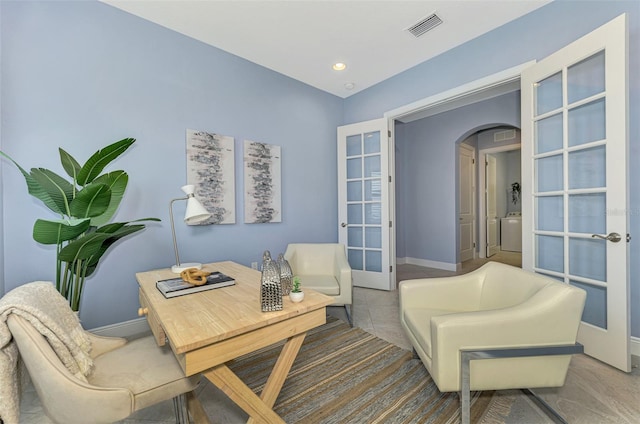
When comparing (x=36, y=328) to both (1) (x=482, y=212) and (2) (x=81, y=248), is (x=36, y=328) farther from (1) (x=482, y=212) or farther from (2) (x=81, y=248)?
(1) (x=482, y=212)

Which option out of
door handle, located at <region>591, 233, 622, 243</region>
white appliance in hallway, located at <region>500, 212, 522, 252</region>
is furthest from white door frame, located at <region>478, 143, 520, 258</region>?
door handle, located at <region>591, 233, 622, 243</region>

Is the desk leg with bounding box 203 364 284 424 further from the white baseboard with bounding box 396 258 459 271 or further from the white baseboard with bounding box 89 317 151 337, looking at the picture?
the white baseboard with bounding box 396 258 459 271

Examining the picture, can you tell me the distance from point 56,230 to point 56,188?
32 cm

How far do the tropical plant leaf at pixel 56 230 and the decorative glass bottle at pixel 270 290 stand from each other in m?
1.16

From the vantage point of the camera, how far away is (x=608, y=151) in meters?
1.80

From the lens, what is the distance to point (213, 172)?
2857 millimetres

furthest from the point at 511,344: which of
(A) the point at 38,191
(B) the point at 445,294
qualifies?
(A) the point at 38,191

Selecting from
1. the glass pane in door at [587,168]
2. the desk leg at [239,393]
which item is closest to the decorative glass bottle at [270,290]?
the desk leg at [239,393]

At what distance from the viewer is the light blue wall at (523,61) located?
76.0 inches

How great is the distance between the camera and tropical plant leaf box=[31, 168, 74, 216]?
164cm

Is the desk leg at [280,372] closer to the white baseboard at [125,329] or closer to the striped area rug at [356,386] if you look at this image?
the striped area rug at [356,386]

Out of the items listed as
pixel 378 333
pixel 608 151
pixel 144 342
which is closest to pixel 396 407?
pixel 378 333

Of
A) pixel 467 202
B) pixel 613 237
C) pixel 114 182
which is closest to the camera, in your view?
pixel 613 237

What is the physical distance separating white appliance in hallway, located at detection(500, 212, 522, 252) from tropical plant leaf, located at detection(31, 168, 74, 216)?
7669mm
